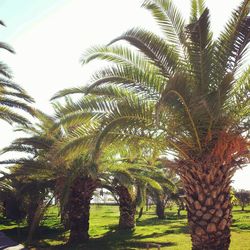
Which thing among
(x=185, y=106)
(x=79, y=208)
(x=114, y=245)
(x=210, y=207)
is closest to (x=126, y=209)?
(x=79, y=208)

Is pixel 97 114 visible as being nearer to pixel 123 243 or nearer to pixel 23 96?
pixel 23 96

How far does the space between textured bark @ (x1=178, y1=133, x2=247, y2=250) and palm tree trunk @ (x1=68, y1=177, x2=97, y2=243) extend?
8874 millimetres

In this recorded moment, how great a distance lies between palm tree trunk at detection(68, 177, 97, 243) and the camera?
17.1 m

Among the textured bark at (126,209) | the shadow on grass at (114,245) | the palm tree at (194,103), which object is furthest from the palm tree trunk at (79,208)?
the palm tree at (194,103)

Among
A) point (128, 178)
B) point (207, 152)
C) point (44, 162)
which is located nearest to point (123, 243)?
point (128, 178)

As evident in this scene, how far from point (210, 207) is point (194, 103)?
2766 mm

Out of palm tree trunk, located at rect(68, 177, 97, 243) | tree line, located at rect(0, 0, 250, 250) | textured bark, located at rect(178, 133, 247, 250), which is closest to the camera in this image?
tree line, located at rect(0, 0, 250, 250)

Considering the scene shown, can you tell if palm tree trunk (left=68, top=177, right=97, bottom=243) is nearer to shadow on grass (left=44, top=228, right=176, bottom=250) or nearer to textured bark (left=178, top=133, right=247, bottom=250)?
shadow on grass (left=44, top=228, right=176, bottom=250)

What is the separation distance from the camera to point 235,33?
312 inches

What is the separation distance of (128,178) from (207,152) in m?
6.66

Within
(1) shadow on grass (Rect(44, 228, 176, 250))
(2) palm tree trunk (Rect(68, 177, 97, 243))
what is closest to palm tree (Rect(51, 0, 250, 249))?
(1) shadow on grass (Rect(44, 228, 176, 250))

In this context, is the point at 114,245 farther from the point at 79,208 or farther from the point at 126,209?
the point at 126,209

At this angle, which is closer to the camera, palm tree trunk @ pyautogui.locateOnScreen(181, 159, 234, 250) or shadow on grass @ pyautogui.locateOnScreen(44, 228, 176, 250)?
palm tree trunk @ pyautogui.locateOnScreen(181, 159, 234, 250)

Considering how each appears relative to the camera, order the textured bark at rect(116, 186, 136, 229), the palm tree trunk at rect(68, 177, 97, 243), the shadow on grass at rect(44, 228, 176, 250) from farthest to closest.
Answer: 1. the textured bark at rect(116, 186, 136, 229)
2. the palm tree trunk at rect(68, 177, 97, 243)
3. the shadow on grass at rect(44, 228, 176, 250)
